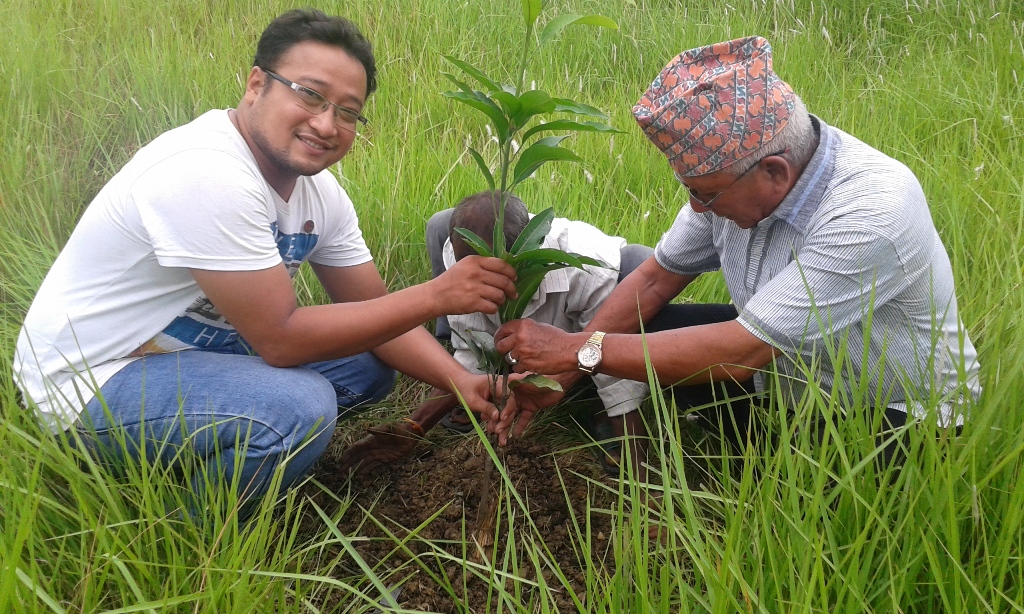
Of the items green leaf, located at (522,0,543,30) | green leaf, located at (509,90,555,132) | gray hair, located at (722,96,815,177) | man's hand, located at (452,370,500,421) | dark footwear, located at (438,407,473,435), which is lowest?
dark footwear, located at (438,407,473,435)

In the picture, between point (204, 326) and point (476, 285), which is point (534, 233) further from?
point (204, 326)

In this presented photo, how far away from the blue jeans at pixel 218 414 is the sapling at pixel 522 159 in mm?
443

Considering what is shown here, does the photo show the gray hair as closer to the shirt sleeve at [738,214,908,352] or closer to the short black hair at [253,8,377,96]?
the shirt sleeve at [738,214,908,352]

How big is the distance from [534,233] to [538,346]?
0.30 m

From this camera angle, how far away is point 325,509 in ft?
6.79

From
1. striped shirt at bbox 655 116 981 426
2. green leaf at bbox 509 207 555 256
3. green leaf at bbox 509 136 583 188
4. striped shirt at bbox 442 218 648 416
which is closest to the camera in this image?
green leaf at bbox 509 136 583 188

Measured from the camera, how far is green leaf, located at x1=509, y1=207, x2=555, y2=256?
153 cm

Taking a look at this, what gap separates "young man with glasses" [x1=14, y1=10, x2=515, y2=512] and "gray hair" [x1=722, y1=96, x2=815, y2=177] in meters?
0.71

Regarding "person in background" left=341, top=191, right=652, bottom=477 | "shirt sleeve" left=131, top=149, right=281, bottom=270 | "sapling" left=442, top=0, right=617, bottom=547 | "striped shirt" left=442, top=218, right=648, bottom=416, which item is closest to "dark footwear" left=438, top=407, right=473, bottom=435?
"person in background" left=341, top=191, right=652, bottom=477

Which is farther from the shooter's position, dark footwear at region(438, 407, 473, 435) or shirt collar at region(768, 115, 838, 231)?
dark footwear at region(438, 407, 473, 435)

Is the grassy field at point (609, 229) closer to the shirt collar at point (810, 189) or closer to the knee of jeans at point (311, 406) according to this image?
the knee of jeans at point (311, 406)

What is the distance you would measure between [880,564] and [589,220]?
6.17ft

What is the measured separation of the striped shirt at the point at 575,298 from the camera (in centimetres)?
226

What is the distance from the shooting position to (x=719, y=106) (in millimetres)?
1683
